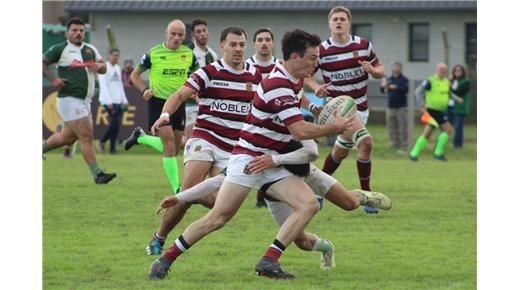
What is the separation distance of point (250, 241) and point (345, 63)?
2723 millimetres

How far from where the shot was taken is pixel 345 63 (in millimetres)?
13984

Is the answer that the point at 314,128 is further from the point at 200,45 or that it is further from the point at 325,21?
the point at 325,21

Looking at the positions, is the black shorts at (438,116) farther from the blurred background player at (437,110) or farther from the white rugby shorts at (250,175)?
the white rugby shorts at (250,175)

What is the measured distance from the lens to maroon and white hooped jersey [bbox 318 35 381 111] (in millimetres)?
14000

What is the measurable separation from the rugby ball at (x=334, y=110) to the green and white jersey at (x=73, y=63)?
26.0ft

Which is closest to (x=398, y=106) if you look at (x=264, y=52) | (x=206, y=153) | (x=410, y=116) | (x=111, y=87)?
(x=410, y=116)

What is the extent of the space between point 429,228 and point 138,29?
3563 centimetres

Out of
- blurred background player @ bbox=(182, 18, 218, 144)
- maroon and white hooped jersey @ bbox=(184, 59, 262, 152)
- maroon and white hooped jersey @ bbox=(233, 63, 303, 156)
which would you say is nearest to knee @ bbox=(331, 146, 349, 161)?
blurred background player @ bbox=(182, 18, 218, 144)

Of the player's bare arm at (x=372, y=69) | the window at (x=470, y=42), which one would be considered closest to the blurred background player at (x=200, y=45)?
the player's bare arm at (x=372, y=69)

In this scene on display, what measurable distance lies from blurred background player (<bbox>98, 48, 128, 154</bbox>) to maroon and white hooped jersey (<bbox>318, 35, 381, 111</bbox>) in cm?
1237

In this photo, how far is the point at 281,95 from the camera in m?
9.62
